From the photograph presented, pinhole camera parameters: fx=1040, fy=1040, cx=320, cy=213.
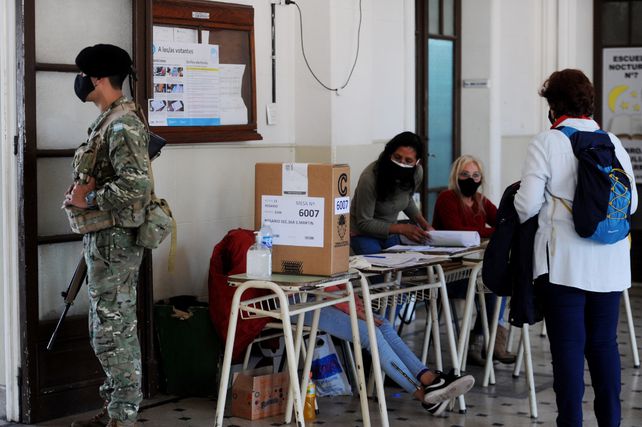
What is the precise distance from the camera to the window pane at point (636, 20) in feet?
27.6

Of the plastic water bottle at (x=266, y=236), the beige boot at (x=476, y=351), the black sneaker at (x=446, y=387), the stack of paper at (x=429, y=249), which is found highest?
the plastic water bottle at (x=266, y=236)

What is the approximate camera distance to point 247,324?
178 inches

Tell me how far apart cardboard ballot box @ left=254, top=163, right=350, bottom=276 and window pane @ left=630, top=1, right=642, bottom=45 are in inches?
203

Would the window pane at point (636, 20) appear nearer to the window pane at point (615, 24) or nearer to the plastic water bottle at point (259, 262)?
the window pane at point (615, 24)

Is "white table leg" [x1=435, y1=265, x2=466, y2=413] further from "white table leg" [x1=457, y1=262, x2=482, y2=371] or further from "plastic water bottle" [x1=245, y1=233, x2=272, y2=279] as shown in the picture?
"plastic water bottle" [x1=245, y1=233, x2=272, y2=279]

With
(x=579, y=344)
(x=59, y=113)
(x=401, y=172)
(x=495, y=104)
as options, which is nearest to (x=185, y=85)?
(x=59, y=113)

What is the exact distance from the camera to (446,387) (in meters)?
4.43

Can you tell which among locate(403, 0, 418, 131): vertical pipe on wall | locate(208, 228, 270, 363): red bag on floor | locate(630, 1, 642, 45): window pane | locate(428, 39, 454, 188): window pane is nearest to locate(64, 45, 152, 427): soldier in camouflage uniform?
locate(208, 228, 270, 363): red bag on floor

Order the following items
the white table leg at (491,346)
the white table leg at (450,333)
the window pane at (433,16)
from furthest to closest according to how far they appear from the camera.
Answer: the window pane at (433,16)
the white table leg at (491,346)
the white table leg at (450,333)

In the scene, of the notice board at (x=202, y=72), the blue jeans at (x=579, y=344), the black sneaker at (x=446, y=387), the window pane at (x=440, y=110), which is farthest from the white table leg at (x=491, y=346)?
the window pane at (x=440, y=110)

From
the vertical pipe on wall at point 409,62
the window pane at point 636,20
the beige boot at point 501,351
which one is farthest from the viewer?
the window pane at point 636,20

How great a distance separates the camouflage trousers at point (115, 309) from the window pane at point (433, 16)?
4.11m

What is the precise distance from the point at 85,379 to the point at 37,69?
4.52ft

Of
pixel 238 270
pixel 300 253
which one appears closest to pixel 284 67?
pixel 238 270
